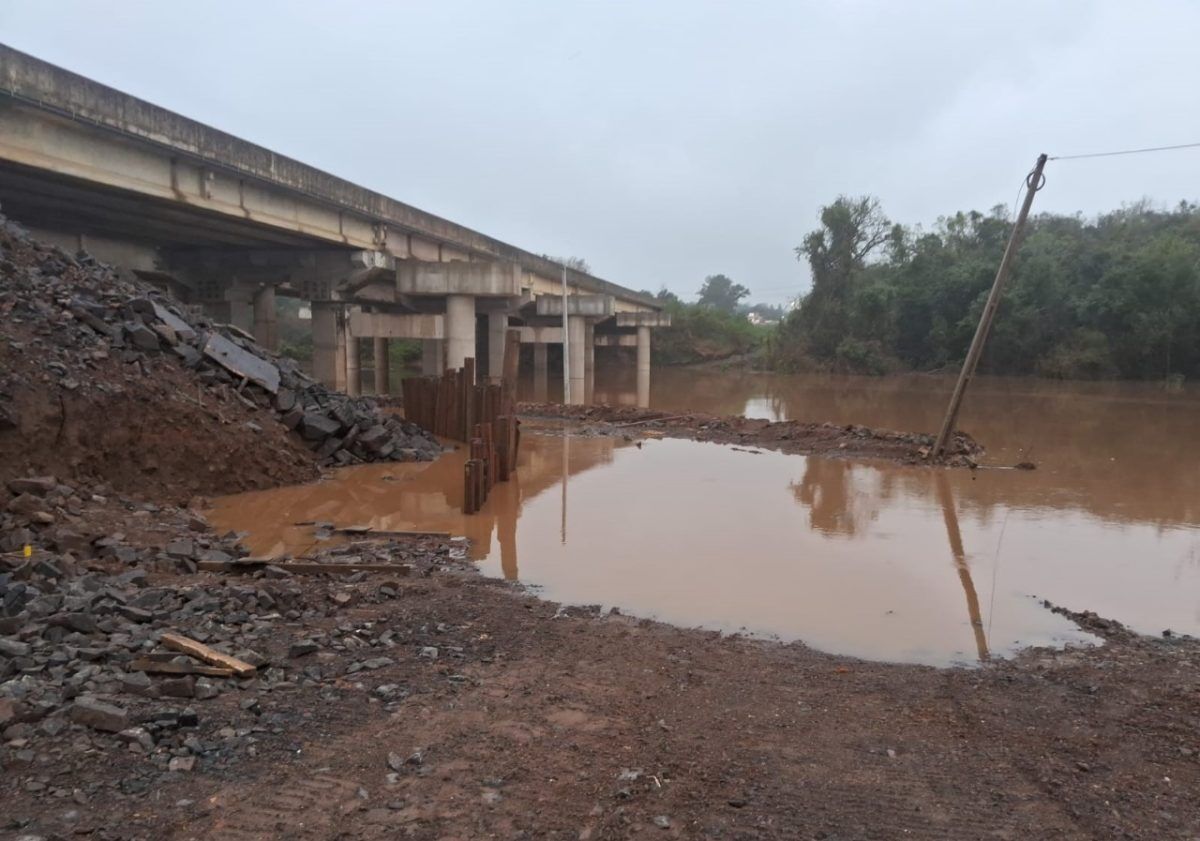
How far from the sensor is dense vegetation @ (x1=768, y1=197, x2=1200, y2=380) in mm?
43938

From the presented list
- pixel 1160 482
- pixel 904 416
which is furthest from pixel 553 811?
pixel 904 416

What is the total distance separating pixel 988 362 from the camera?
1988 inches

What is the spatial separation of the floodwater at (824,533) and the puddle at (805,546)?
0.04 m

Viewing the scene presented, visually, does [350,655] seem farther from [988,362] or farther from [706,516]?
[988,362]

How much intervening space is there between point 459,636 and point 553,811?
253 cm

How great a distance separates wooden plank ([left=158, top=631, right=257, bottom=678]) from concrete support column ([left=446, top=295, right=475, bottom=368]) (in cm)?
2361

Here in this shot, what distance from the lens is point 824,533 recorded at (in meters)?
10.9

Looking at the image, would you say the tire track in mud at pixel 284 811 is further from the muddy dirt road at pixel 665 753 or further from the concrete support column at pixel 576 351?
the concrete support column at pixel 576 351

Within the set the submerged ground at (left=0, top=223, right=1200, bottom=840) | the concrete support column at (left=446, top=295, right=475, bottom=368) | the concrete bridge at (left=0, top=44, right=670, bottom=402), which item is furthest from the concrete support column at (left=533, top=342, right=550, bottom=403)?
the submerged ground at (left=0, top=223, right=1200, bottom=840)

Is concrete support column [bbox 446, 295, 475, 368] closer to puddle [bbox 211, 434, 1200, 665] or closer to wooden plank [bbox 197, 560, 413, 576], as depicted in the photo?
puddle [bbox 211, 434, 1200, 665]

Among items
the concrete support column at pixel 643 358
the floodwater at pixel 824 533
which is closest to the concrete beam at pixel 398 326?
the floodwater at pixel 824 533

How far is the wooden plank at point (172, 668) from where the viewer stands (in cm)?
477

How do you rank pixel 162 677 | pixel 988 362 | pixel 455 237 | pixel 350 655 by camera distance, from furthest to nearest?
pixel 988 362 → pixel 455 237 → pixel 350 655 → pixel 162 677

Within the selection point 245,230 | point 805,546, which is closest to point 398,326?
point 245,230
